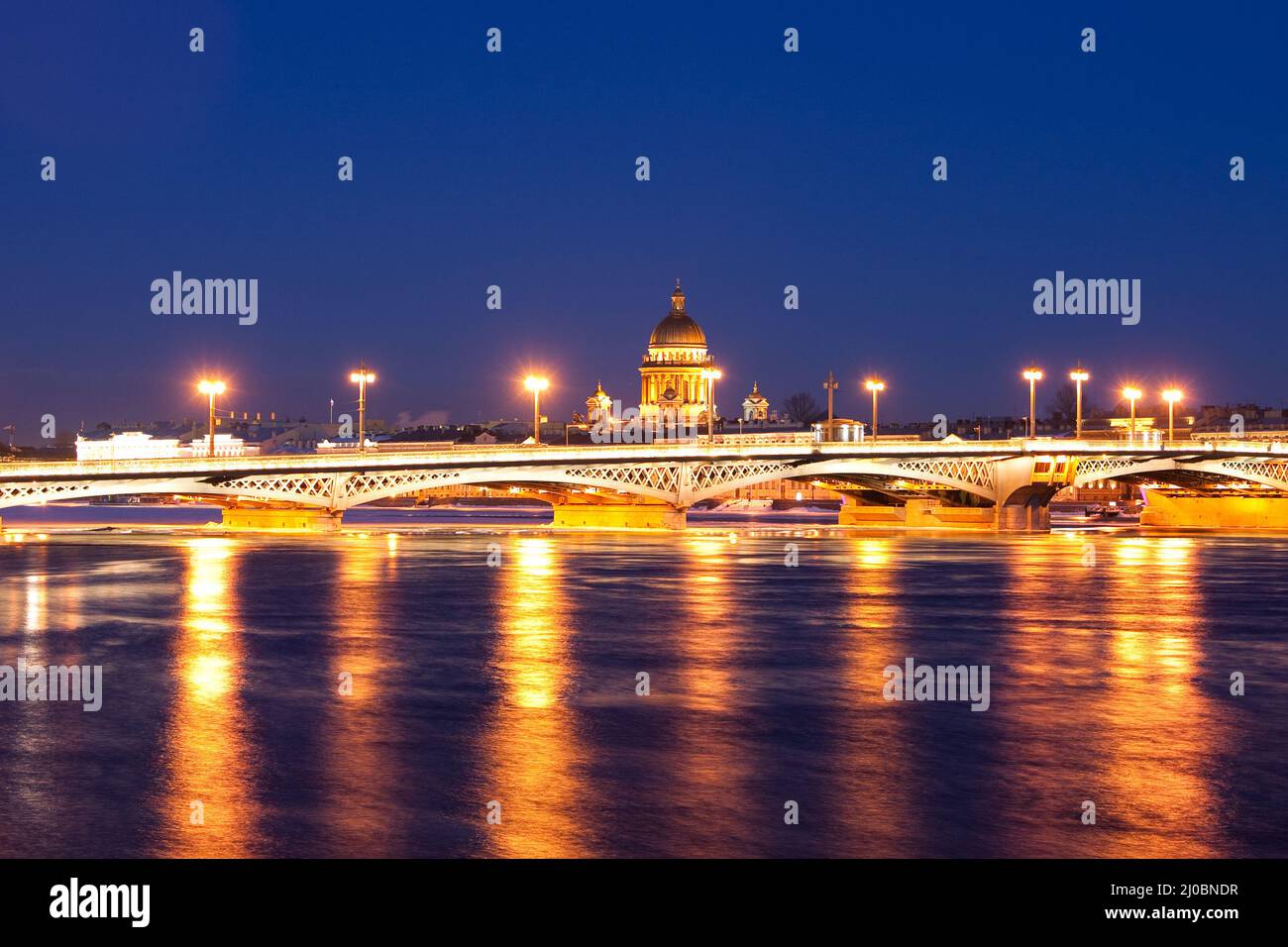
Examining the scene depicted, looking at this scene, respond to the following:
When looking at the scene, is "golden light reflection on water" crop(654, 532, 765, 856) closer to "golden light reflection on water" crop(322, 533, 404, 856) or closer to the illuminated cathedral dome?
"golden light reflection on water" crop(322, 533, 404, 856)

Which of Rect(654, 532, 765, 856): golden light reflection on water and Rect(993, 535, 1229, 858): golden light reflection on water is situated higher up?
Rect(654, 532, 765, 856): golden light reflection on water

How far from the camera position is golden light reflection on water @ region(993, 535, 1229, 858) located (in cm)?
1348

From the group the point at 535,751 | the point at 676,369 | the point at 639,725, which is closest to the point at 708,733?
the point at 639,725

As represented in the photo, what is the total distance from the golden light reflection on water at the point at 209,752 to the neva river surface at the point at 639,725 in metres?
0.06

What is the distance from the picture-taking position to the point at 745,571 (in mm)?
51625

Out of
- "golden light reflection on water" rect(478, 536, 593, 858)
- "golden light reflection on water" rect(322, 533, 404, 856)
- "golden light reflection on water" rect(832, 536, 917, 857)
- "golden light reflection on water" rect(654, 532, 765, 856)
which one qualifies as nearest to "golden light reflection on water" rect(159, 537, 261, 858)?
"golden light reflection on water" rect(322, 533, 404, 856)

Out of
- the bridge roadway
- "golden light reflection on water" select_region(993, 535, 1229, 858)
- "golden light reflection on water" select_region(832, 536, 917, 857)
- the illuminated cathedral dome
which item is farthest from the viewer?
the illuminated cathedral dome

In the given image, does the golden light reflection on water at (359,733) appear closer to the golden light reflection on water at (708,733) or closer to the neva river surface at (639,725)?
the neva river surface at (639,725)

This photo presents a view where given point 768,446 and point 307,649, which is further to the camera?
point 768,446

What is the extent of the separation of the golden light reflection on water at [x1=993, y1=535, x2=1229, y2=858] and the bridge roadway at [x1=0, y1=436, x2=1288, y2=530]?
4303 centimetres

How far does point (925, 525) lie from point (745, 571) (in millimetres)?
52946

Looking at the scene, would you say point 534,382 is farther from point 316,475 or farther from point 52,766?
point 52,766

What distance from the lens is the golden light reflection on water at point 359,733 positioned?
13.5 metres
